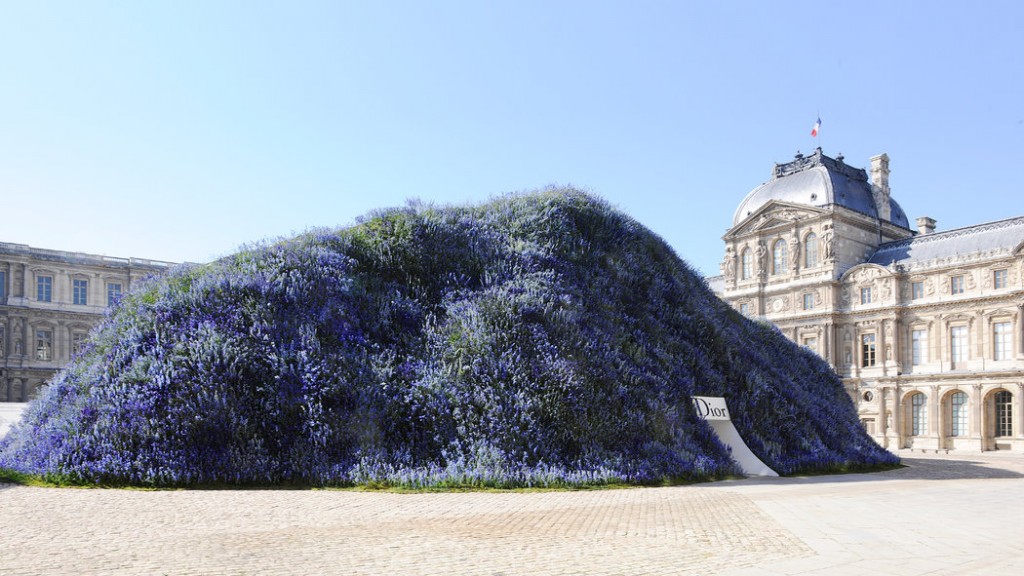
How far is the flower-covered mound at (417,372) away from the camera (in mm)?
15703

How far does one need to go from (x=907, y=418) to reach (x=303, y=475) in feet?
167

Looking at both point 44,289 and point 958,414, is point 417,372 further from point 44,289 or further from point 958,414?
point 44,289

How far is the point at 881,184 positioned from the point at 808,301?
12.4m

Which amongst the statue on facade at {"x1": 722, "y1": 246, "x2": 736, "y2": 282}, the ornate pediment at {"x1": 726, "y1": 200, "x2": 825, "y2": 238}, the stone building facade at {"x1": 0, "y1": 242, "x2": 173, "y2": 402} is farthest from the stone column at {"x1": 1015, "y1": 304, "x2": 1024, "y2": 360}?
the stone building facade at {"x1": 0, "y1": 242, "x2": 173, "y2": 402}

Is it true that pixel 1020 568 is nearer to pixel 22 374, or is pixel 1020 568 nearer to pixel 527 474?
pixel 527 474

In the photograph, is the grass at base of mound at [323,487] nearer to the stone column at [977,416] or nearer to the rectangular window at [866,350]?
the stone column at [977,416]

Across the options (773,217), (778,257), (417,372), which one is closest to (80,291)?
(773,217)

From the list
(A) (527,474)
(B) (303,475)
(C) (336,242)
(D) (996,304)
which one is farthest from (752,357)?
(D) (996,304)

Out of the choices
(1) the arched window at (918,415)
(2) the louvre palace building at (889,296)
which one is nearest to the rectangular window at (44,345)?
(2) the louvre palace building at (889,296)

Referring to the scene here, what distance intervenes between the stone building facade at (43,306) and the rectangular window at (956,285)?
54.9 meters

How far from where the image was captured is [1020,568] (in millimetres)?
8633

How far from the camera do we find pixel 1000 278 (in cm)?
5128

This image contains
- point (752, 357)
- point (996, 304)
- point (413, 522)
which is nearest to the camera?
point (413, 522)

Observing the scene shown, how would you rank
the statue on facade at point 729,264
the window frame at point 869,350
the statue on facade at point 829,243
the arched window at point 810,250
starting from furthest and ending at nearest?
the statue on facade at point 729,264, the arched window at point 810,250, the statue on facade at point 829,243, the window frame at point 869,350
